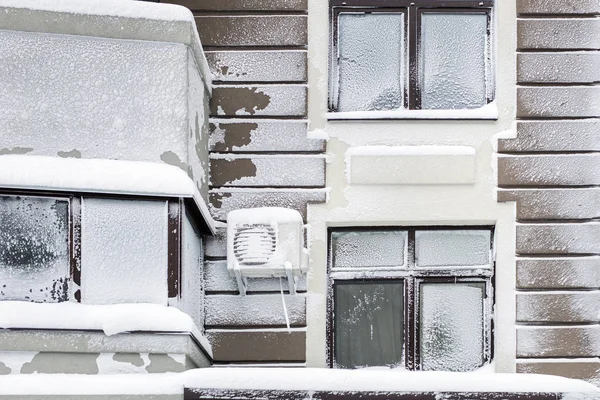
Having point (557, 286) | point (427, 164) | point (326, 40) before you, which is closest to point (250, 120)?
point (326, 40)

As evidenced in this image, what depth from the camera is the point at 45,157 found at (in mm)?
6863

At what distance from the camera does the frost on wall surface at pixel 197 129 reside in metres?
7.30

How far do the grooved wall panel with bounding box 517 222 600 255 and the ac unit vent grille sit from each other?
6.10 ft

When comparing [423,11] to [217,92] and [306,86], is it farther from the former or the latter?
[217,92]

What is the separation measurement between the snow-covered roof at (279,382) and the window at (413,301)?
1.36 metres

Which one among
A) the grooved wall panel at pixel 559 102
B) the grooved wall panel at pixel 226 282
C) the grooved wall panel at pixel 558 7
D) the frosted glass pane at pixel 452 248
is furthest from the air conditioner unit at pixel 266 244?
the grooved wall panel at pixel 558 7

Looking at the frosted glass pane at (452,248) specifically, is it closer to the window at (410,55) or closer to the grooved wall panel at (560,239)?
the grooved wall panel at (560,239)

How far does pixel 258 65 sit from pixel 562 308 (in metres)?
2.87

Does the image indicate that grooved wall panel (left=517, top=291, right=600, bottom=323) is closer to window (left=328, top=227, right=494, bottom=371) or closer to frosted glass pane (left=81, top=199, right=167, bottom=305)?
window (left=328, top=227, right=494, bottom=371)

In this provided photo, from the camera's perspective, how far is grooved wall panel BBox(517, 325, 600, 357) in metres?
8.05

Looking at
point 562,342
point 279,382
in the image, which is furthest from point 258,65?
point 562,342

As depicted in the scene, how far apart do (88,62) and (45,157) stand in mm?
685

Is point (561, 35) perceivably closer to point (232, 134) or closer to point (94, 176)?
point (232, 134)

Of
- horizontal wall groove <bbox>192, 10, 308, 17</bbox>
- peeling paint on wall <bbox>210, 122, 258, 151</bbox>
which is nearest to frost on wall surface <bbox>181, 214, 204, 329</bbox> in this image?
peeling paint on wall <bbox>210, 122, 258, 151</bbox>
